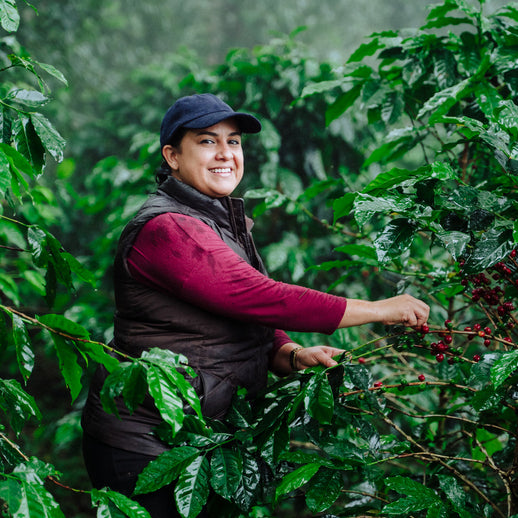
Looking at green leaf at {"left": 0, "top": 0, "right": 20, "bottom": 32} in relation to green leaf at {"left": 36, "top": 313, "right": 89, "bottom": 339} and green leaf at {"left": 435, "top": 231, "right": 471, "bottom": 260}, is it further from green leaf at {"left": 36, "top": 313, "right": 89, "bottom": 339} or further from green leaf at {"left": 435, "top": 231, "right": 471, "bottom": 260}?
green leaf at {"left": 435, "top": 231, "right": 471, "bottom": 260}

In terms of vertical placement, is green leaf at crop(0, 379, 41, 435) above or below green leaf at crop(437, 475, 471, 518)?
above

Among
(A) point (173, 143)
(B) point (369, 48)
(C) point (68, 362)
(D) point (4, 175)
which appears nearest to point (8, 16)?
(D) point (4, 175)

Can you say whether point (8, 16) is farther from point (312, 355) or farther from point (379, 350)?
point (379, 350)

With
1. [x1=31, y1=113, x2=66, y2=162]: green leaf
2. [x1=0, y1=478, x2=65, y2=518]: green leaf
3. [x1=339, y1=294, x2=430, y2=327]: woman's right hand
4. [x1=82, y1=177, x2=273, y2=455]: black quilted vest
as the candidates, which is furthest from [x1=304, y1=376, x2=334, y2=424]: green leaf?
[x1=31, y1=113, x2=66, y2=162]: green leaf

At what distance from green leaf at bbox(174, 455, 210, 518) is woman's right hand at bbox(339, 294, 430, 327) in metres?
0.48

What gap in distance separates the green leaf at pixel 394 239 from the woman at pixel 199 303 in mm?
249

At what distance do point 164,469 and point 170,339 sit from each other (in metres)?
0.34

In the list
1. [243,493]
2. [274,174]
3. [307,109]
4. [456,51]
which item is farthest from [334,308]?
[307,109]

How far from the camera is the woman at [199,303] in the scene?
1357 millimetres

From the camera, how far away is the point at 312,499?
3.82ft

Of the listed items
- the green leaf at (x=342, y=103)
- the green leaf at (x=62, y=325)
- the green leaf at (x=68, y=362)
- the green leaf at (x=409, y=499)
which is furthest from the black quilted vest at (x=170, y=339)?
the green leaf at (x=342, y=103)

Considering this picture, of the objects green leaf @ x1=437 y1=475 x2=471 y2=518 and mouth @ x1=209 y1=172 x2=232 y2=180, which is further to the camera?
mouth @ x1=209 y1=172 x2=232 y2=180

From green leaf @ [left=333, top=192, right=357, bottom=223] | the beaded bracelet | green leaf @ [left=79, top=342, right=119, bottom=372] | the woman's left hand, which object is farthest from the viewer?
the beaded bracelet

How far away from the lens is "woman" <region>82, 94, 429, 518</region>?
1.36m
